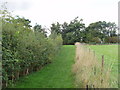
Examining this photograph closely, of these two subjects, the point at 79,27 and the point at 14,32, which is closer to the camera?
the point at 14,32

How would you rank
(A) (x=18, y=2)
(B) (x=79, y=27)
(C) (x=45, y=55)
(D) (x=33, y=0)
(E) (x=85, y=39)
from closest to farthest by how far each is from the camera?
(C) (x=45, y=55)
(A) (x=18, y=2)
(D) (x=33, y=0)
(E) (x=85, y=39)
(B) (x=79, y=27)

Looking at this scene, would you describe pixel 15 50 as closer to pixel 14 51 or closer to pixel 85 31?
pixel 14 51

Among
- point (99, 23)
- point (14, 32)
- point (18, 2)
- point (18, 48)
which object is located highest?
point (99, 23)

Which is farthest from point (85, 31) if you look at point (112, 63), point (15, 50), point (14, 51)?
point (14, 51)

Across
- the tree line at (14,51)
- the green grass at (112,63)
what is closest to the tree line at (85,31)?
the green grass at (112,63)

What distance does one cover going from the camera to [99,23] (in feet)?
152

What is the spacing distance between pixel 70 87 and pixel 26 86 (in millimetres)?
1404

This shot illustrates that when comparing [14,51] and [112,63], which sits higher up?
[14,51]

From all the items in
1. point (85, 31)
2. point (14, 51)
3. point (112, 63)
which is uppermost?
A: point (85, 31)

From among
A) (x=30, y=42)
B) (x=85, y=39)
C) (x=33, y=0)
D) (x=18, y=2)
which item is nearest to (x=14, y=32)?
(x=30, y=42)

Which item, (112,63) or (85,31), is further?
(85,31)

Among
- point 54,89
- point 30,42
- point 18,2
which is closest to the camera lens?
point 54,89

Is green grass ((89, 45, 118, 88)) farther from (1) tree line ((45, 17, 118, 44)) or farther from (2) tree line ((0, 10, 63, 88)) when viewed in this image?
(1) tree line ((45, 17, 118, 44))

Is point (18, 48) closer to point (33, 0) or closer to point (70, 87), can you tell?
point (70, 87)
